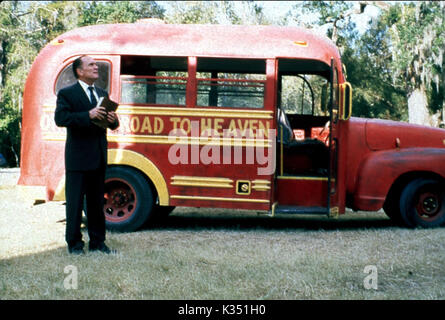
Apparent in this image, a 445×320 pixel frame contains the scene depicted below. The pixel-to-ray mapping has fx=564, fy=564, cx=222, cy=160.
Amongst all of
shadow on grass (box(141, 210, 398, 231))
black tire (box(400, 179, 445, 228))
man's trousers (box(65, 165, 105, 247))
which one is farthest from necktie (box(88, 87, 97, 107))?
black tire (box(400, 179, 445, 228))

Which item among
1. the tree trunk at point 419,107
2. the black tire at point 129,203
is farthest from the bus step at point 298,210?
the tree trunk at point 419,107

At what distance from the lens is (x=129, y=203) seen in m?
7.46

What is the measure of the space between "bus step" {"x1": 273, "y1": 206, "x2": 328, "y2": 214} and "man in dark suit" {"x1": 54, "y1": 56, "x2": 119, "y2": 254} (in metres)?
2.48

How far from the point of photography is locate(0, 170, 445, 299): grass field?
4.42m

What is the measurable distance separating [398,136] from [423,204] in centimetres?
99

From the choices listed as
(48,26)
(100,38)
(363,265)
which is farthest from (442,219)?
(48,26)

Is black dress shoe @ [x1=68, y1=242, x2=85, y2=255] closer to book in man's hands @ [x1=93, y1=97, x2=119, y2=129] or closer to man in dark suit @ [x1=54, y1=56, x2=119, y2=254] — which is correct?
man in dark suit @ [x1=54, y1=56, x2=119, y2=254]

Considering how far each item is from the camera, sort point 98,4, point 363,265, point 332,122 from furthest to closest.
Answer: point 98,4 < point 332,122 < point 363,265

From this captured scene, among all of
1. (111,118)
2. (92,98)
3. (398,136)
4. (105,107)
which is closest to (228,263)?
(111,118)

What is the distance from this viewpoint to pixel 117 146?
737 cm

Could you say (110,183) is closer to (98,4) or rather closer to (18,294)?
(18,294)

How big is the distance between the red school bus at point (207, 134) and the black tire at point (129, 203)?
14 mm

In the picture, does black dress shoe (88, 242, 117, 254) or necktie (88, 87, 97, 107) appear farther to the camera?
black dress shoe (88, 242, 117, 254)

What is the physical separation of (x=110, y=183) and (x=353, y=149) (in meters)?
3.32
